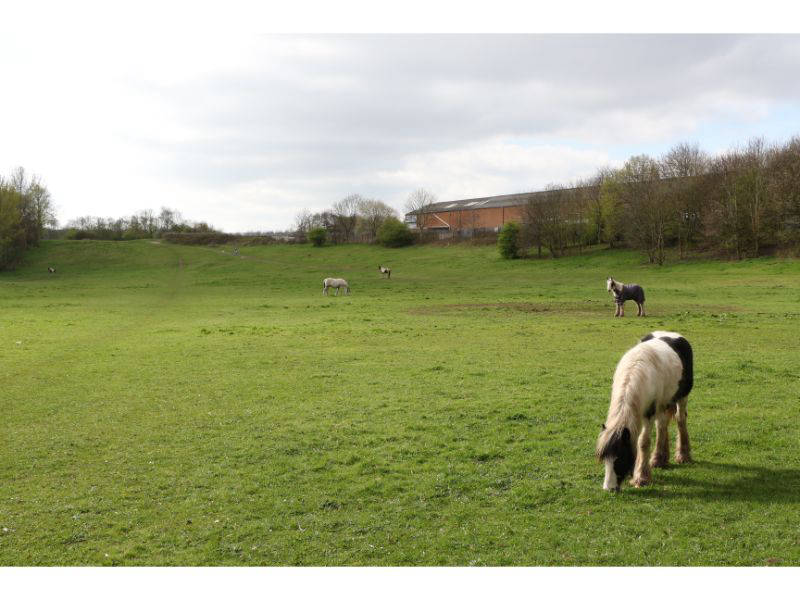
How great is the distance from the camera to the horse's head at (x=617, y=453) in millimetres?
6949

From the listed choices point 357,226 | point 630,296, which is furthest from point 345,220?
point 630,296

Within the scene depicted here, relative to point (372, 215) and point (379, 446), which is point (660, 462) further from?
point (372, 215)

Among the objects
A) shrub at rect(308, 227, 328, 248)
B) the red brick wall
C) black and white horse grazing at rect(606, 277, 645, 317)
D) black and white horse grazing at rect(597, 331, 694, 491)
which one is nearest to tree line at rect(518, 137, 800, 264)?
the red brick wall

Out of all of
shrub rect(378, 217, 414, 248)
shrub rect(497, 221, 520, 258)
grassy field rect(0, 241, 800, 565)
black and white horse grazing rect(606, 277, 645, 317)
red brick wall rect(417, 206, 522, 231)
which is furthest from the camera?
red brick wall rect(417, 206, 522, 231)

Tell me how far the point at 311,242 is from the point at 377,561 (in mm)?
91789

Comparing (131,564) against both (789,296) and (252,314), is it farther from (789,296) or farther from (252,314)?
(789,296)

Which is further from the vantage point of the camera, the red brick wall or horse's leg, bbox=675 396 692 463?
the red brick wall

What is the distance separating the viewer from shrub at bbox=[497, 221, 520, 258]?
66250mm

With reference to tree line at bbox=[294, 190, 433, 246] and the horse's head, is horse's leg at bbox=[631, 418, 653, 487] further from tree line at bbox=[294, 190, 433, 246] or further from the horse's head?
tree line at bbox=[294, 190, 433, 246]

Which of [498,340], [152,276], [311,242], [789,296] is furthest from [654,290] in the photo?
[311,242]

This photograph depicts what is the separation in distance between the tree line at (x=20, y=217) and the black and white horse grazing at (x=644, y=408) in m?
74.4

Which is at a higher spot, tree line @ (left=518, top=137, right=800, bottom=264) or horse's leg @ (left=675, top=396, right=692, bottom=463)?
tree line @ (left=518, top=137, right=800, bottom=264)

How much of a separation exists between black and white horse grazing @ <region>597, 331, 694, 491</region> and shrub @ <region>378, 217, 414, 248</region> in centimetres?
7872

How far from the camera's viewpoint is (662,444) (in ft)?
26.4
